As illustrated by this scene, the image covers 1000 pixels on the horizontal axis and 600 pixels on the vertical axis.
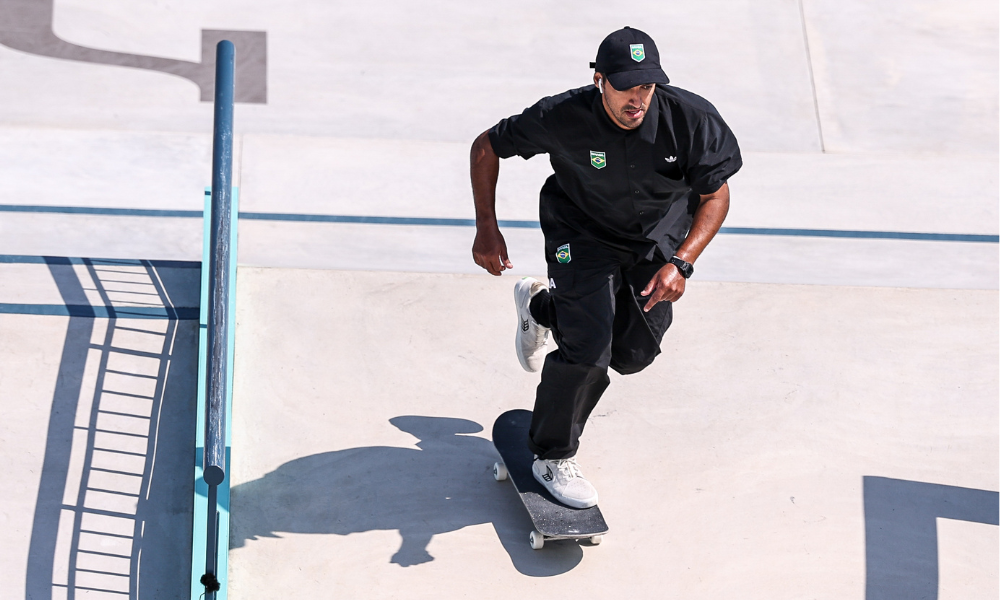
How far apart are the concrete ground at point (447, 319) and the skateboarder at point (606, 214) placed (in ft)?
1.94

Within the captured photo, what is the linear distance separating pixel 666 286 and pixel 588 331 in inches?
18.4

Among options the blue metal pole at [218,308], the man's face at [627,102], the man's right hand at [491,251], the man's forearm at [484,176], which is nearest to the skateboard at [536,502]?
the man's right hand at [491,251]

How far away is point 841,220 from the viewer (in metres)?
6.28

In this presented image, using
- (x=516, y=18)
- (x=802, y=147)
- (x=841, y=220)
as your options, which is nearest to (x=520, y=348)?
(x=841, y=220)

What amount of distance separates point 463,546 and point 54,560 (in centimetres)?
152

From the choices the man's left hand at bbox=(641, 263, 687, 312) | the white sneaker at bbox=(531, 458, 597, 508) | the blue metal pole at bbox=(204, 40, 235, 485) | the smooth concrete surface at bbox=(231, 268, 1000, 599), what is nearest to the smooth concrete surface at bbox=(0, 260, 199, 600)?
the smooth concrete surface at bbox=(231, 268, 1000, 599)

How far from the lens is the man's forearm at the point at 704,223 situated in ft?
13.2

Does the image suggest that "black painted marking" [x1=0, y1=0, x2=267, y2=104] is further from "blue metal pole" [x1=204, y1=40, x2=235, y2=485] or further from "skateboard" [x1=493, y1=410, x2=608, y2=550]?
"skateboard" [x1=493, y1=410, x2=608, y2=550]

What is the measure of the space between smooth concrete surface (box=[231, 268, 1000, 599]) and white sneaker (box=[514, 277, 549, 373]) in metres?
0.29

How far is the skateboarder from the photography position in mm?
4016

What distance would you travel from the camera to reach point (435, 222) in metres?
6.08

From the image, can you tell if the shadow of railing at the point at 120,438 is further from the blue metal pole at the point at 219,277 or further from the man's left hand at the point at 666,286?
the man's left hand at the point at 666,286

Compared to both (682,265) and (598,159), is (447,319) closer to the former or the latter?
(598,159)

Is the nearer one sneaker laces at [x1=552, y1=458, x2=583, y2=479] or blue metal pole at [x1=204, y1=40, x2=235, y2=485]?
blue metal pole at [x1=204, y1=40, x2=235, y2=485]
